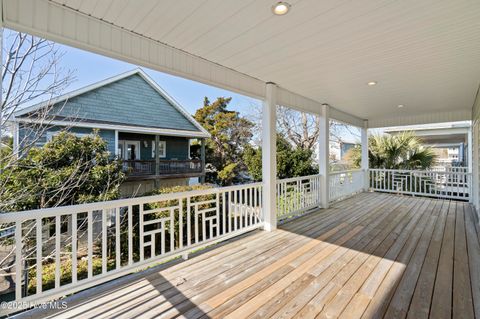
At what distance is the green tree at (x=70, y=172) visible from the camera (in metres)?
3.84

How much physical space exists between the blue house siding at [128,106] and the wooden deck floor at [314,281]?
6.06 meters

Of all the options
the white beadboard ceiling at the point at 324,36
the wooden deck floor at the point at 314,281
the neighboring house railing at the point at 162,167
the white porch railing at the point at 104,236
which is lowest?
the wooden deck floor at the point at 314,281

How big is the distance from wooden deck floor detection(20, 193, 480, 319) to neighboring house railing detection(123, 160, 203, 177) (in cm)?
559

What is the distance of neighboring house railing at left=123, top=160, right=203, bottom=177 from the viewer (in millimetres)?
7613

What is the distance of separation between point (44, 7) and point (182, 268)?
8.79 feet

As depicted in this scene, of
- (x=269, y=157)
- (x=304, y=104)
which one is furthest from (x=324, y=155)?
(x=269, y=157)

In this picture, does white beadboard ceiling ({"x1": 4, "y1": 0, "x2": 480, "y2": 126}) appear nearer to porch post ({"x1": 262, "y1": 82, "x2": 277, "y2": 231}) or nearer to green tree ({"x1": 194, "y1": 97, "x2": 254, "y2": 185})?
porch post ({"x1": 262, "y1": 82, "x2": 277, "y2": 231})

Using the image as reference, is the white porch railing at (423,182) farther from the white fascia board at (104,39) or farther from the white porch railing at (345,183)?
the white fascia board at (104,39)

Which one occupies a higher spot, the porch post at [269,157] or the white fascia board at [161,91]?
the white fascia board at [161,91]

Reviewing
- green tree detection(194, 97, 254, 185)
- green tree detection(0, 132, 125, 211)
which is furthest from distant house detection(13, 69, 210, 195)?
green tree detection(194, 97, 254, 185)

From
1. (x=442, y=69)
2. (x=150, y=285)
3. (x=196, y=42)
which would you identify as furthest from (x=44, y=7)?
(x=442, y=69)

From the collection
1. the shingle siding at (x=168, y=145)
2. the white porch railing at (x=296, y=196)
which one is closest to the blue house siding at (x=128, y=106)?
the shingle siding at (x=168, y=145)

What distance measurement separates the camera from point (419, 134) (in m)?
9.08

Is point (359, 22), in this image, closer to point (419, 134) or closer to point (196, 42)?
point (196, 42)
